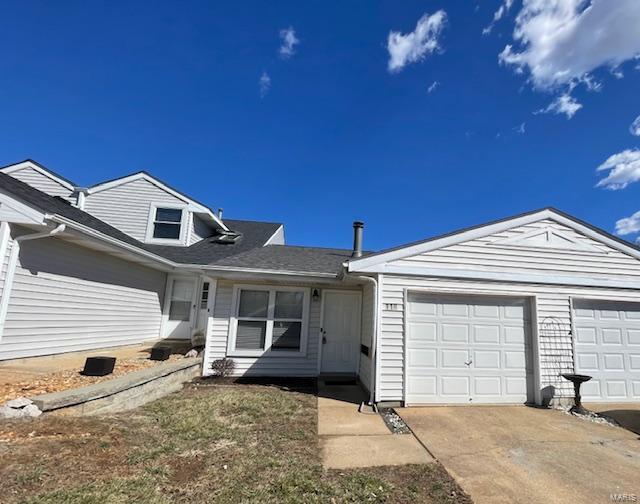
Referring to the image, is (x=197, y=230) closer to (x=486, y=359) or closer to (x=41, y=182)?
(x=41, y=182)

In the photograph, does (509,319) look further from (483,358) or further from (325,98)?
(325,98)

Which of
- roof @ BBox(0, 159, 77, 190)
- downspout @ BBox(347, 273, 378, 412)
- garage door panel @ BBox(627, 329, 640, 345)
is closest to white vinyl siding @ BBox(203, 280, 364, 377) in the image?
downspout @ BBox(347, 273, 378, 412)

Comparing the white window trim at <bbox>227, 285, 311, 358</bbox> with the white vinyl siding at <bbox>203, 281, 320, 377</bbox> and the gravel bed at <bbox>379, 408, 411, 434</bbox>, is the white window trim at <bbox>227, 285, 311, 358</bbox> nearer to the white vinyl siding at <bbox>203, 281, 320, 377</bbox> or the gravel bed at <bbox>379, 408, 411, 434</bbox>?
the white vinyl siding at <bbox>203, 281, 320, 377</bbox>

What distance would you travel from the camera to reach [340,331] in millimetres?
8258

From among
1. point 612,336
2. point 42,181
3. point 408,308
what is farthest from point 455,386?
point 42,181

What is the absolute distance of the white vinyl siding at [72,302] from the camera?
614 cm

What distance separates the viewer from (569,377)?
599 cm

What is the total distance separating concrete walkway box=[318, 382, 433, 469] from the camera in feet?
12.3

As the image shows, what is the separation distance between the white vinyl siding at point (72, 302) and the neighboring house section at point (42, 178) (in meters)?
6.17

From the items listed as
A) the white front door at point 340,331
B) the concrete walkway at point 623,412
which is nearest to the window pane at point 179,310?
the white front door at point 340,331

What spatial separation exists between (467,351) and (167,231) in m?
11.7

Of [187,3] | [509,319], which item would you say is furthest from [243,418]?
[187,3]

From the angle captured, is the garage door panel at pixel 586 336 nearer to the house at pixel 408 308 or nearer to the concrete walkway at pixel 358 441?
the house at pixel 408 308

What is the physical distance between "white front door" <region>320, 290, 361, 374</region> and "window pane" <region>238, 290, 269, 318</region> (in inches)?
61.9
